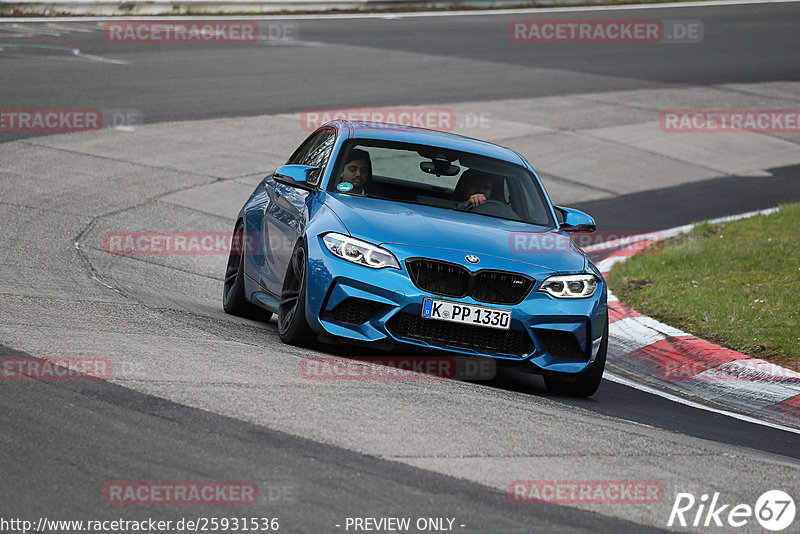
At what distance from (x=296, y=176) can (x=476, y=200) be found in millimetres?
1286

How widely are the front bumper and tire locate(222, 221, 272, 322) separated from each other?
6.39 feet

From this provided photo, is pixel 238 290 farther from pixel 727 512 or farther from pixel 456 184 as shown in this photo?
pixel 727 512

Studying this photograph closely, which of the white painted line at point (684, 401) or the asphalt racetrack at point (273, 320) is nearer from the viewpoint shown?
the asphalt racetrack at point (273, 320)

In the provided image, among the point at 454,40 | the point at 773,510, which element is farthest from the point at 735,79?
the point at 773,510

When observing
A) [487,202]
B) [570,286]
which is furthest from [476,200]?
[570,286]

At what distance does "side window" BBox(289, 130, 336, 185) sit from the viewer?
8.64 metres

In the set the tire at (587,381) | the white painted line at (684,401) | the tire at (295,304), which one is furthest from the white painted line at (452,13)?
the tire at (587,381)

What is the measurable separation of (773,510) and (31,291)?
5.24 metres

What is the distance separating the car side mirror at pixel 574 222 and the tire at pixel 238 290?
244 centimetres

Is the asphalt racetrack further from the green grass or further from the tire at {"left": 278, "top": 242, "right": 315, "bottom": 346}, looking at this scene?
the green grass

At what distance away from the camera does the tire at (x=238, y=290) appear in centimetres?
922

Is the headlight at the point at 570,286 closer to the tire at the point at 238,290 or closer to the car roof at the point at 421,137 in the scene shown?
the car roof at the point at 421,137

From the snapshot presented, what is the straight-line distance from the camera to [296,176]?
8.38m

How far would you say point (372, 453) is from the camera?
5.18 meters
